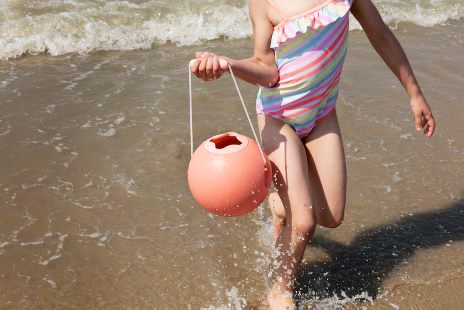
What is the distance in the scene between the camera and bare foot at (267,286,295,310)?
3.12m

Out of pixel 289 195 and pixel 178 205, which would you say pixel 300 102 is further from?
pixel 178 205

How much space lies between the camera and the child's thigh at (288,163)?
9.95ft

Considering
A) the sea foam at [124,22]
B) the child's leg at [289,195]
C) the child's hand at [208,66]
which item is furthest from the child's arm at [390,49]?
the sea foam at [124,22]

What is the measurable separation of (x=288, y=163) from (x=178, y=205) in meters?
1.45

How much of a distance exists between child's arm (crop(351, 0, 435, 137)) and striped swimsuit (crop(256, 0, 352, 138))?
0.63ft

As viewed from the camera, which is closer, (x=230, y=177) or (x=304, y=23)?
(x=230, y=177)

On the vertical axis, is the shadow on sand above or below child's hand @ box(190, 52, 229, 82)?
below

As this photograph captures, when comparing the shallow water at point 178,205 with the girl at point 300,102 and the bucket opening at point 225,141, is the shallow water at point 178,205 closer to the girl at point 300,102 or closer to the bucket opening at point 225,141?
the girl at point 300,102

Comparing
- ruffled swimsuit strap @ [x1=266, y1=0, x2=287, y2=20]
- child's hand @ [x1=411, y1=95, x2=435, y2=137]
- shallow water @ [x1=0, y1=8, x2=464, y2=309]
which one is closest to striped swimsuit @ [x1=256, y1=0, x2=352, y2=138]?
ruffled swimsuit strap @ [x1=266, y1=0, x2=287, y2=20]

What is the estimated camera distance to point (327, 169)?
331cm

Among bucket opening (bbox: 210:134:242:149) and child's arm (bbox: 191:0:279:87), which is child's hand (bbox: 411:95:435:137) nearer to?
child's arm (bbox: 191:0:279:87)

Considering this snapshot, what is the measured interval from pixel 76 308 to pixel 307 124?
173cm

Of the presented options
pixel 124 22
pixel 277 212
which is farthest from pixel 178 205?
pixel 124 22

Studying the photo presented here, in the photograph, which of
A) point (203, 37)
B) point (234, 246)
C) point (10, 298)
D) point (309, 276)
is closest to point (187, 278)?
point (234, 246)
